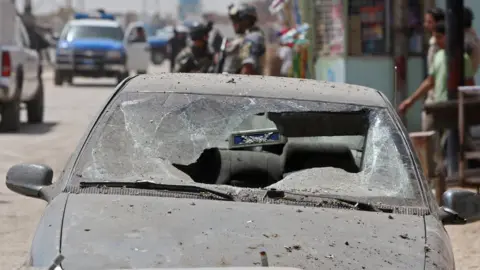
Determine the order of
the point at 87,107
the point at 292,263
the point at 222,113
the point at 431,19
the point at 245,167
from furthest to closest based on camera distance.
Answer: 1. the point at 87,107
2. the point at 431,19
3. the point at 245,167
4. the point at 222,113
5. the point at 292,263

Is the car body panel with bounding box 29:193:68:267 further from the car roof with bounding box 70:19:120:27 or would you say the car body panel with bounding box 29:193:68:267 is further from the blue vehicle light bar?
the blue vehicle light bar

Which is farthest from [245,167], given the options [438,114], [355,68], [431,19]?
[355,68]

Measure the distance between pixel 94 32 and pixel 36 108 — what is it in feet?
52.8

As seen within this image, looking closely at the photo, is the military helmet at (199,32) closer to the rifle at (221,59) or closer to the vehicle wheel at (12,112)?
the rifle at (221,59)

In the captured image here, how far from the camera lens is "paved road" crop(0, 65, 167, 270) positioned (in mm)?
9023

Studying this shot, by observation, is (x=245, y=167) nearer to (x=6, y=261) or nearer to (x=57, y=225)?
(x=57, y=225)

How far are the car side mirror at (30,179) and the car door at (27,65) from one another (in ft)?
45.5

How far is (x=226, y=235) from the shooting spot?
14.9 ft

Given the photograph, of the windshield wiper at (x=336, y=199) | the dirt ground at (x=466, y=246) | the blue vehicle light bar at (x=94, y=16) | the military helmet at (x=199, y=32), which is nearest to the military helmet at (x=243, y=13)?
the military helmet at (x=199, y=32)

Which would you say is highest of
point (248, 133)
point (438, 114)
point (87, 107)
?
point (248, 133)

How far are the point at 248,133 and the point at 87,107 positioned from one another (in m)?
20.9

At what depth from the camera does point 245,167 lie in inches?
246

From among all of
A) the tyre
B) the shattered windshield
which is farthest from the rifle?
the tyre

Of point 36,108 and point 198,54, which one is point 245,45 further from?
point 36,108
